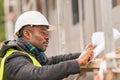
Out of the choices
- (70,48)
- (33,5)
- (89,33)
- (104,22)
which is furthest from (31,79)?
(33,5)

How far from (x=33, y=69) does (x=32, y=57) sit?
417 mm

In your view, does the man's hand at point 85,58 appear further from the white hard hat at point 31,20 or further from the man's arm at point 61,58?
the man's arm at point 61,58

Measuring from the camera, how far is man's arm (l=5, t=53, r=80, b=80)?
389 centimetres

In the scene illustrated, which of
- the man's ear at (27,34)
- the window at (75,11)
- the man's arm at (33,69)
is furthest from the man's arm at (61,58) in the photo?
the window at (75,11)

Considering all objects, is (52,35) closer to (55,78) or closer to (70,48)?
(70,48)

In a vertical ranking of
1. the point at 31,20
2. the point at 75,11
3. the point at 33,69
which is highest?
the point at 75,11

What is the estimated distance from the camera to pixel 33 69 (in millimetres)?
3984

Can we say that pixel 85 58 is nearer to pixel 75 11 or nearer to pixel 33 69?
pixel 33 69

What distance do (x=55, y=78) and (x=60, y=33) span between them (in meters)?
2.62

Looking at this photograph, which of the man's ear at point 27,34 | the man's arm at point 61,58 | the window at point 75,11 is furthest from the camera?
the window at point 75,11

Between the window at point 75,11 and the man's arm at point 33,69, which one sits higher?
the window at point 75,11

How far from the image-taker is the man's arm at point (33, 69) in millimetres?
3887

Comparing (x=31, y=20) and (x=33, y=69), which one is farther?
(x=31, y=20)

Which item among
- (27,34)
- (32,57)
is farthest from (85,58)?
(27,34)
